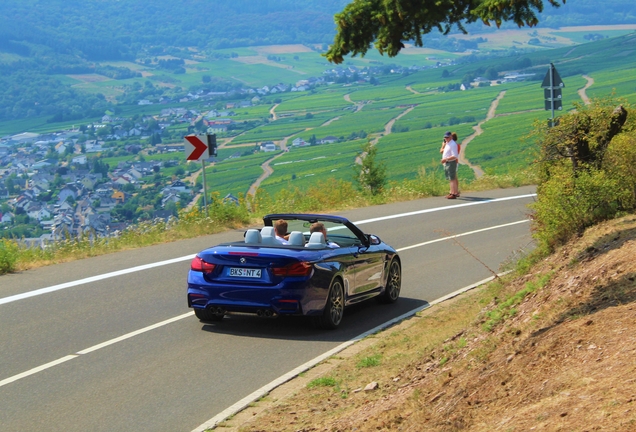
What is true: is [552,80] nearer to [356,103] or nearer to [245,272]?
[245,272]

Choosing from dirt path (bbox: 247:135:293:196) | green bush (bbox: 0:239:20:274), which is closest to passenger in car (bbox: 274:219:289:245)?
green bush (bbox: 0:239:20:274)

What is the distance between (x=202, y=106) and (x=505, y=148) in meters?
85.8

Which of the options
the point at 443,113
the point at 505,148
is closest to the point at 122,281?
the point at 505,148

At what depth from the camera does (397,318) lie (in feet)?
41.6

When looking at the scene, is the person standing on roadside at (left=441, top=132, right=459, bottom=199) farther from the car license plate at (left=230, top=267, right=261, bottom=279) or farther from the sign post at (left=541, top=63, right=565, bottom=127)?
the car license plate at (left=230, top=267, right=261, bottom=279)

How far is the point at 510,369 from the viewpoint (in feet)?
23.3

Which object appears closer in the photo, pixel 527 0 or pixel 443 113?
pixel 527 0

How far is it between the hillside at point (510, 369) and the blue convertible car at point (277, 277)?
845 mm

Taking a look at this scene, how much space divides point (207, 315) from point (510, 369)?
18.9 ft

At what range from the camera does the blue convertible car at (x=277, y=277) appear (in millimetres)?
11180

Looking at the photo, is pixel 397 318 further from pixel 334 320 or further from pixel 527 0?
pixel 527 0

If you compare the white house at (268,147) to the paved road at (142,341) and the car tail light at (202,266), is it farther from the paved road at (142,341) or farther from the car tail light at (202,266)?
the car tail light at (202,266)

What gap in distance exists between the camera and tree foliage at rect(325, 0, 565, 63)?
984 centimetres

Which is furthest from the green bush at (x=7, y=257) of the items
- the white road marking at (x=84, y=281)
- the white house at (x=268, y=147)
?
the white house at (x=268, y=147)
